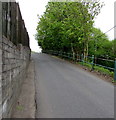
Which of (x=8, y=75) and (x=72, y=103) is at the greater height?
(x=8, y=75)

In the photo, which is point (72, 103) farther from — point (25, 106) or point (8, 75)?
point (8, 75)

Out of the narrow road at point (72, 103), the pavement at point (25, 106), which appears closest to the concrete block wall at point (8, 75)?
the pavement at point (25, 106)

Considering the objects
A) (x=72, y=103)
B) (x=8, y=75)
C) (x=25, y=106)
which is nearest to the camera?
(x=8, y=75)

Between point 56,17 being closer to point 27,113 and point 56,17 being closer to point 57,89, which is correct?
point 57,89

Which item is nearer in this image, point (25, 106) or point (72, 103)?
point (25, 106)

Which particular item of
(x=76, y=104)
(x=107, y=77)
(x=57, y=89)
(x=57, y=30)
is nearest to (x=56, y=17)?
(x=57, y=30)

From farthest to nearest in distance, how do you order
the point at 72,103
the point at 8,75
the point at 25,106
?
the point at 72,103, the point at 25,106, the point at 8,75

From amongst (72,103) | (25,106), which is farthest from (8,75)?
(72,103)

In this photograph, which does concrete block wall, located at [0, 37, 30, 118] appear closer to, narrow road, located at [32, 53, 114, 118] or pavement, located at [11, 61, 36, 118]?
pavement, located at [11, 61, 36, 118]

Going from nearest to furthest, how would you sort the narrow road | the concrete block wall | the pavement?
the concrete block wall, the pavement, the narrow road

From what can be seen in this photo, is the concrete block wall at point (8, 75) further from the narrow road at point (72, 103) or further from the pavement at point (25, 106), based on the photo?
the narrow road at point (72, 103)

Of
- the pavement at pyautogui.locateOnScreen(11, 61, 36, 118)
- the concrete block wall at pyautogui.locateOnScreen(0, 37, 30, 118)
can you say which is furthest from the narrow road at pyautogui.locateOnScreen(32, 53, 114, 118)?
the concrete block wall at pyautogui.locateOnScreen(0, 37, 30, 118)

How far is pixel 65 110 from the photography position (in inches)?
185

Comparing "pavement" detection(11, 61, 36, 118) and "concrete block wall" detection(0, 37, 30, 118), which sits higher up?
"concrete block wall" detection(0, 37, 30, 118)
